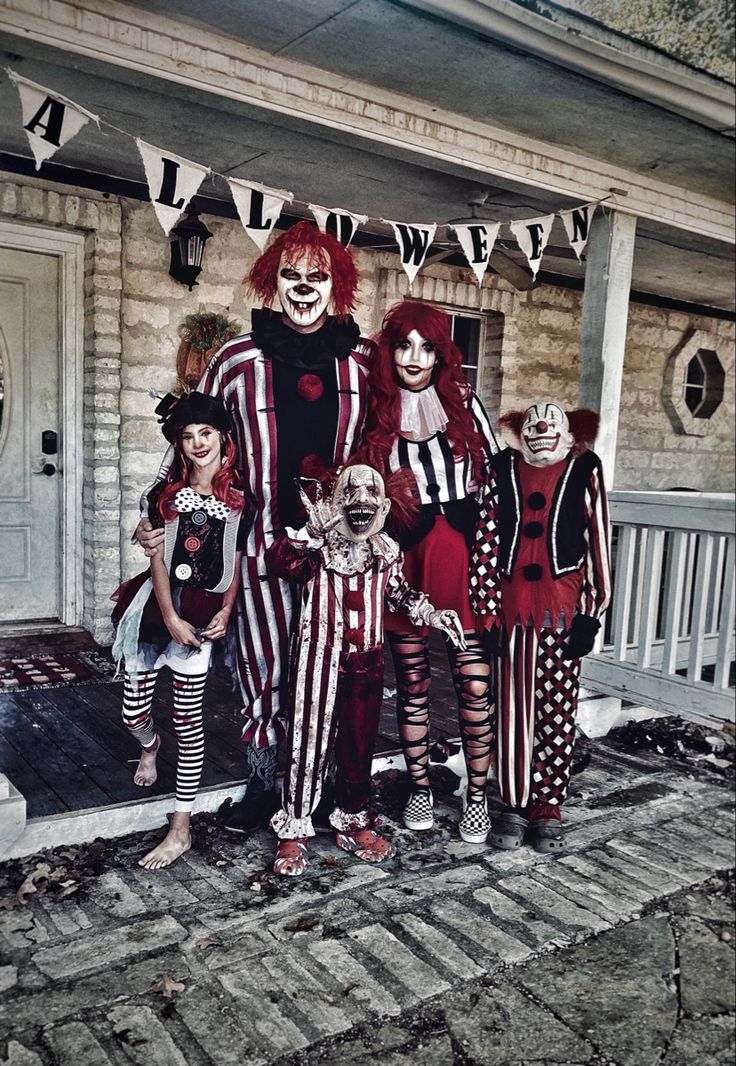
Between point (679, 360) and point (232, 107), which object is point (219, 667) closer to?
point (232, 107)

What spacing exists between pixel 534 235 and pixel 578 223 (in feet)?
1.03

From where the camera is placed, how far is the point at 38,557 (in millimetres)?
5312

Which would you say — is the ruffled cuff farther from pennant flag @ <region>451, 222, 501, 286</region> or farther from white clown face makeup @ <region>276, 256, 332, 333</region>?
pennant flag @ <region>451, 222, 501, 286</region>

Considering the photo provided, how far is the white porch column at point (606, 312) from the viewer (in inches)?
176

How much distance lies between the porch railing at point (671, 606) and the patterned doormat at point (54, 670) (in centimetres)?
270

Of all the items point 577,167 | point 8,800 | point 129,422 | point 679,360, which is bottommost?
point 8,800

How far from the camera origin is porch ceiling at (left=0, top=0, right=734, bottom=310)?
3033 millimetres

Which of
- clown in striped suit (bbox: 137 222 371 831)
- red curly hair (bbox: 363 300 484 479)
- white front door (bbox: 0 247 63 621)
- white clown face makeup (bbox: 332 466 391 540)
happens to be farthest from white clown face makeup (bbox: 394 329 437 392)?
white front door (bbox: 0 247 63 621)

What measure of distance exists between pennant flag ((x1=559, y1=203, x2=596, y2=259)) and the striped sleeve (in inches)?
70.0

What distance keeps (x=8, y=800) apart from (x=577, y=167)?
12.4ft

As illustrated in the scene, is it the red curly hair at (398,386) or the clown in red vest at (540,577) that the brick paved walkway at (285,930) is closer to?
the clown in red vest at (540,577)

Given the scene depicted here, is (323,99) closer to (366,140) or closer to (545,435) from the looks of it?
(366,140)

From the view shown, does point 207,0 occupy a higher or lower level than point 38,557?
higher

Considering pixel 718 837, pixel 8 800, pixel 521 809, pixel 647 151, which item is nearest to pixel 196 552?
pixel 8 800
